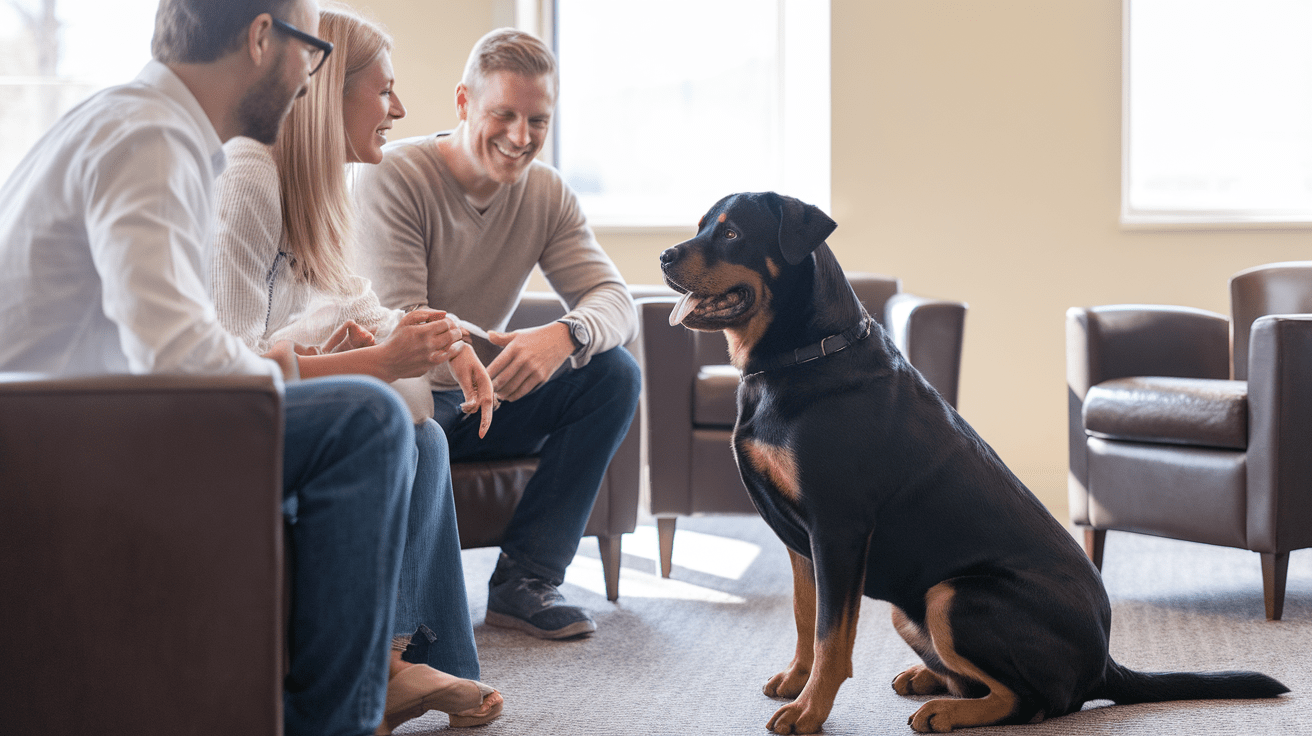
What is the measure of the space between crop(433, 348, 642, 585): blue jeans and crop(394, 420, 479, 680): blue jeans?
505 millimetres

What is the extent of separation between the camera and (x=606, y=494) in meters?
2.31

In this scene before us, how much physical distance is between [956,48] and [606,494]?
253cm

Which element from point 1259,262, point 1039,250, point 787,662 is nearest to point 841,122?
point 1039,250

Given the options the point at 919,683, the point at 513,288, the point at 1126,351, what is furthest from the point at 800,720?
the point at 1126,351

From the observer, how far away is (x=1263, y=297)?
9.44 feet

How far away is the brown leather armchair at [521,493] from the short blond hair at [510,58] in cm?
63

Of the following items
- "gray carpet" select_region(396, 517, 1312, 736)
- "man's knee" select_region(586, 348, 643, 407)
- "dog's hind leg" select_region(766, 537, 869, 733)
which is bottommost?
"gray carpet" select_region(396, 517, 1312, 736)

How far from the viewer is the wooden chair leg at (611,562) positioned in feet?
7.69

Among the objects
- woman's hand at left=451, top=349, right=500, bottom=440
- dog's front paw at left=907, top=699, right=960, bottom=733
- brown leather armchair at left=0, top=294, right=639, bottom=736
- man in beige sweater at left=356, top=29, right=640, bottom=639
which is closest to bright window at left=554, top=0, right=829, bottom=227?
man in beige sweater at left=356, top=29, right=640, bottom=639

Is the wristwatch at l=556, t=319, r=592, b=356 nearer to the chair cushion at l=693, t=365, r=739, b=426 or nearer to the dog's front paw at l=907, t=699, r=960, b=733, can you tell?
the chair cushion at l=693, t=365, r=739, b=426

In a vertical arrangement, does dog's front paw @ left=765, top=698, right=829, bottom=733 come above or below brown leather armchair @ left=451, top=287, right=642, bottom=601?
below

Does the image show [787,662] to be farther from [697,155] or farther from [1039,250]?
[697,155]

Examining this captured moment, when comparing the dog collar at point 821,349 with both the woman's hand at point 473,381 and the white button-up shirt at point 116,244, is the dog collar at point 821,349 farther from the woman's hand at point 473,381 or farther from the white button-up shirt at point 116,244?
the white button-up shirt at point 116,244

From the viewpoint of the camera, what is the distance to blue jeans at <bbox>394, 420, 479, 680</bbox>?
1.52 m
